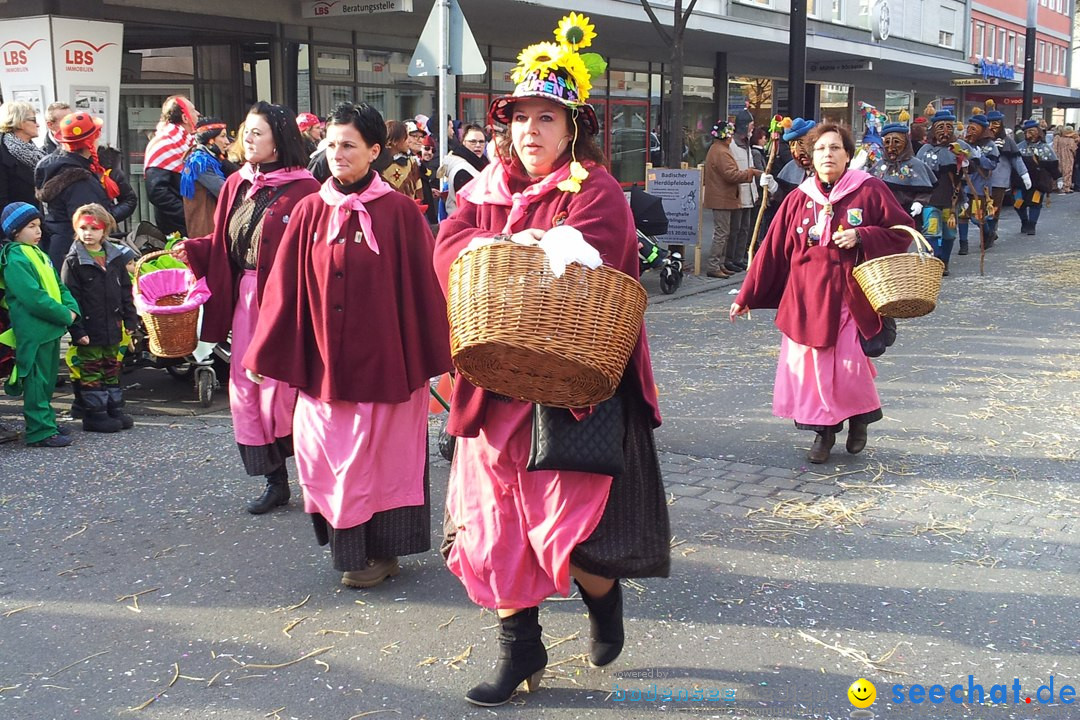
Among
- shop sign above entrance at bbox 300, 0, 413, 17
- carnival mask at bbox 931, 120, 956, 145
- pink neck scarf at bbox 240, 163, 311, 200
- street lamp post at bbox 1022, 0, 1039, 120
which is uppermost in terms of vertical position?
street lamp post at bbox 1022, 0, 1039, 120

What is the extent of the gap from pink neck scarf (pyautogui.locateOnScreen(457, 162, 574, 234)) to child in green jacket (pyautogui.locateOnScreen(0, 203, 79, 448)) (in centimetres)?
426

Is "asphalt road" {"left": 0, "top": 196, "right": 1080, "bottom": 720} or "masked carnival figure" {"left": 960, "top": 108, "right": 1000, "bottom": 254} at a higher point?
"masked carnival figure" {"left": 960, "top": 108, "right": 1000, "bottom": 254}

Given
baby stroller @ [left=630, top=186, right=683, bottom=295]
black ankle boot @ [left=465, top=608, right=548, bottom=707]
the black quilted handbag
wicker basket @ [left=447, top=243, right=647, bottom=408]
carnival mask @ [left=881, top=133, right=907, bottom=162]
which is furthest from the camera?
baby stroller @ [left=630, top=186, right=683, bottom=295]

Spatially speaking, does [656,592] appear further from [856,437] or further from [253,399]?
[856,437]

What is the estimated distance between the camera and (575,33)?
12.0 ft

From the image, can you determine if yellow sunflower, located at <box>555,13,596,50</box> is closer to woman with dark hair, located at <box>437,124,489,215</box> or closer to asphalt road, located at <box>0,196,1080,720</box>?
asphalt road, located at <box>0,196,1080,720</box>

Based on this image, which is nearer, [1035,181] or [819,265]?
[819,265]

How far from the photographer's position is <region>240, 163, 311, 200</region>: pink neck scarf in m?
5.29

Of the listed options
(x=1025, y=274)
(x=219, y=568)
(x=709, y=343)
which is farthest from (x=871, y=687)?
(x=1025, y=274)

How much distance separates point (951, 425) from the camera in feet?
23.6

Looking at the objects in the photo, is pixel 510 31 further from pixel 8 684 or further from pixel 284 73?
pixel 8 684

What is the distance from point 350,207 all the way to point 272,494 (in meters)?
1.83

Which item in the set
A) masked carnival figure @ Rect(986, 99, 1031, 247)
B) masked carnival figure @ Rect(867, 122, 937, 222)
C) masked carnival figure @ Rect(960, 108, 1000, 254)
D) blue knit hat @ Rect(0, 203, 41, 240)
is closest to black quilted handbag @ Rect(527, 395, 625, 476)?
blue knit hat @ Rect(0, 203, 41, 240)

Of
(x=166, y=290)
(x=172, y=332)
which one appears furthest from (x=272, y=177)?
(x=166, y=290)
